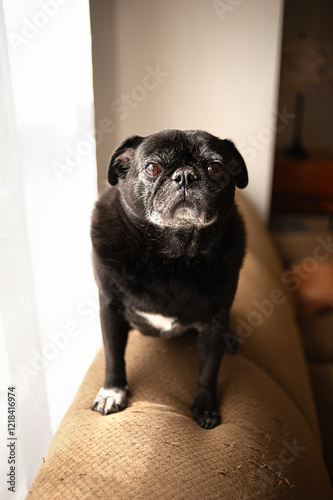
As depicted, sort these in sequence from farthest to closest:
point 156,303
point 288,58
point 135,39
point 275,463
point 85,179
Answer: point 288,58 → point 135,39 → point 85,179 → point 156,303 → point 275,463

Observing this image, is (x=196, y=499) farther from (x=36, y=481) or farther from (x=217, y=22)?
(x=217, y=22)

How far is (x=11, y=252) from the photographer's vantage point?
853mm

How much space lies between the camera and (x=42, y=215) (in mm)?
1037

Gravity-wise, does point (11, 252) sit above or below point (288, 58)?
below

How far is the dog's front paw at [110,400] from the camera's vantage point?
92 centimetres

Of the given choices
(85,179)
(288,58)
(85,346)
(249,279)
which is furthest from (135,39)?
(288,58)

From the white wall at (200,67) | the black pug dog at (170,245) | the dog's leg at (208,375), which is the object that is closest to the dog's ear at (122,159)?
the black pug dog at (170,245)

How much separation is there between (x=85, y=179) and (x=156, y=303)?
2.08ft
